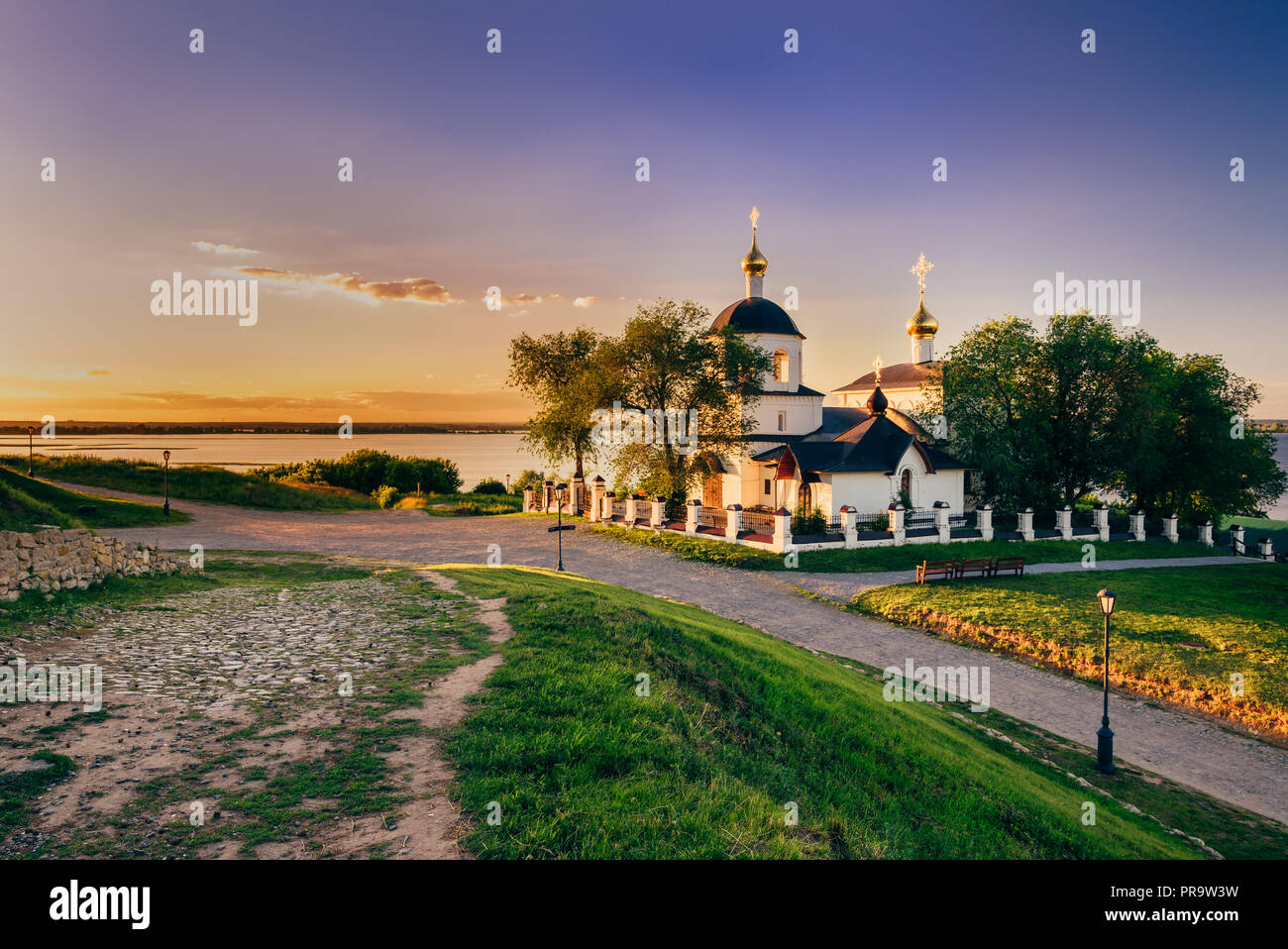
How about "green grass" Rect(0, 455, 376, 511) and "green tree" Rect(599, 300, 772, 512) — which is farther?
"green grass" Rect(0, 455, 376, 511)

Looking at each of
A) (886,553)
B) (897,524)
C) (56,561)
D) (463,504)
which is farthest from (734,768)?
(463,504)

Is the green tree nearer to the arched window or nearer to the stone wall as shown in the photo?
the arched window

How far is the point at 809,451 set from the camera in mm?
31969

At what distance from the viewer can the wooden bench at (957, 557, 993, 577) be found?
21.8 meters

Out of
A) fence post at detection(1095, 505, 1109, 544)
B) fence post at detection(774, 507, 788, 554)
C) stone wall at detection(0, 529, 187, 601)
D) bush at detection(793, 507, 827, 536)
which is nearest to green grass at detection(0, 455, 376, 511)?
stone wall at detection(0, 529, 187, 601)

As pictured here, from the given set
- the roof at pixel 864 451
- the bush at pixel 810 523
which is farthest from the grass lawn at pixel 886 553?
the roof at pixel 864 451

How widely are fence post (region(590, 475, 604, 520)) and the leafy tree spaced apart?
8.55ft

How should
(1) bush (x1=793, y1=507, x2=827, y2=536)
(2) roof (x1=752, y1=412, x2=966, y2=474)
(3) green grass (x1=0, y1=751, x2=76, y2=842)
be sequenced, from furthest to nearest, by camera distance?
1. (2) roof (x1=752, y1=412, x2=966, y2=474)
2. (1) bush (x1=793, y1=507, x2=827, y2=536)
3. (3) green grass (x1=0, y1=751, x2=76, y2=842)

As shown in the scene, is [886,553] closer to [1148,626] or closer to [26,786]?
[1148,626]

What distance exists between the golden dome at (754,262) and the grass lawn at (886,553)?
17.9 m

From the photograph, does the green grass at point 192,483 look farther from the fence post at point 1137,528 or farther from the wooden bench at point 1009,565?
the fence post at point 1137,528
